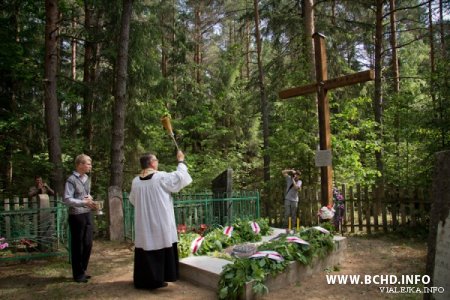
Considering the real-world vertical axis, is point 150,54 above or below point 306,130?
above

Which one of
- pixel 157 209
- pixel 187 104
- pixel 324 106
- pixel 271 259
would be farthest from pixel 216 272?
pixel 187 104

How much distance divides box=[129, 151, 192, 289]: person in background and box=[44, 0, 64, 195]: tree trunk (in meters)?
5.49

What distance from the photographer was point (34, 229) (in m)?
6.67

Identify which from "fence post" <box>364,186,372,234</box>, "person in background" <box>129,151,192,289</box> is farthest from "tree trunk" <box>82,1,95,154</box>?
"fence post" <box>364,186,372,234</box>

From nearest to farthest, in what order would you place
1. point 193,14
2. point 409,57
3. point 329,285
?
point 329,285 → point 193,14 → point 409,57

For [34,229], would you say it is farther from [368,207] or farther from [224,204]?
[368,207]

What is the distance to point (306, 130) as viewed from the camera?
10.9m

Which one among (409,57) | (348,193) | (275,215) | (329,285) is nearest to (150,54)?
(275,215)

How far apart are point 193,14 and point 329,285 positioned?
18405 millimetres

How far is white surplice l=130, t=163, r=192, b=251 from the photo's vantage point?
4980mm

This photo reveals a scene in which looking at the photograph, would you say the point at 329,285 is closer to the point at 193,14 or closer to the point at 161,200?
the point at 161,200

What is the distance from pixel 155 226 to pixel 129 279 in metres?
1.25

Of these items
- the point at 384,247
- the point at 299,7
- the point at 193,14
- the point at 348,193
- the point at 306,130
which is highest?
the point at 193,14

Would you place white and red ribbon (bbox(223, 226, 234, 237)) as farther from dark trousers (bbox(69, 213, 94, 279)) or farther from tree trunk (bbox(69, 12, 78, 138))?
tree trunk (bbox(69, 12, 78, 138))
